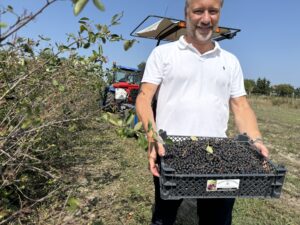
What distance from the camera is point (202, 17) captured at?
201 centimetres

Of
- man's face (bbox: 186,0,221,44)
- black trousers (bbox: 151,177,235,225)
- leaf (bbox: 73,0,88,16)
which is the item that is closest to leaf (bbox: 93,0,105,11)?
leaf (bbox: 73,0,88,16)

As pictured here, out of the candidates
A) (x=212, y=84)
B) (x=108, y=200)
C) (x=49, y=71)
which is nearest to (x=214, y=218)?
(x=212, y=84)

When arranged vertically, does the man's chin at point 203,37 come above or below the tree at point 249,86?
above

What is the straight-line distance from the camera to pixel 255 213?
409cm

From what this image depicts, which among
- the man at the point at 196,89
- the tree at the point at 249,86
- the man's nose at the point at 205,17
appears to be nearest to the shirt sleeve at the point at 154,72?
the man at the point at 196,89

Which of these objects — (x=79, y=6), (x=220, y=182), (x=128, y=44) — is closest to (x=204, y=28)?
(x=128, y=44)

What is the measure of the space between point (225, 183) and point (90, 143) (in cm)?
516

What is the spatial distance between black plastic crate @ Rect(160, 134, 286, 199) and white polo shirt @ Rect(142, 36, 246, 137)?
318 millimetres

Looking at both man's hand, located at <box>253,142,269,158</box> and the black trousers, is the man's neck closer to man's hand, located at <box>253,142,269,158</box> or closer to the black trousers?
man's hand, located at <box>253,142,269,158</box>

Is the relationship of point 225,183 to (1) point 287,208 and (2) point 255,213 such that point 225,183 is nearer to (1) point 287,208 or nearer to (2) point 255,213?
(2) point 255,213

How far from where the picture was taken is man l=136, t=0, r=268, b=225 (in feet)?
6.79

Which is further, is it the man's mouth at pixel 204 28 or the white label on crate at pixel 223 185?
the man's mouth at pixel 204 28

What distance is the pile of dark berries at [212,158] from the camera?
70.1 inches

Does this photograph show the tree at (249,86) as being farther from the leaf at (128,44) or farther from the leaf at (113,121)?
the leaf at (113,121)
